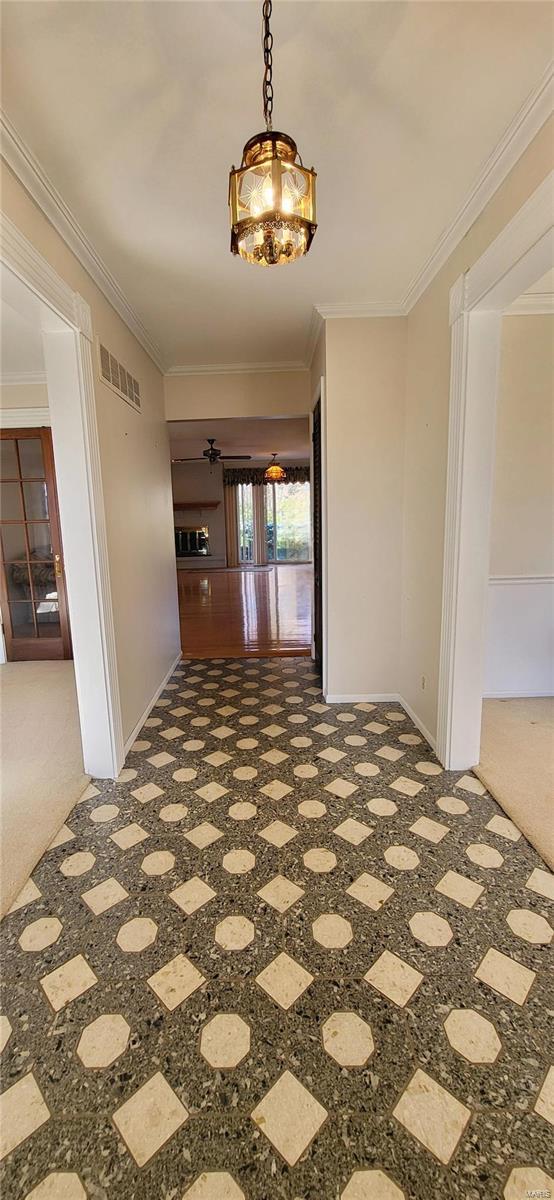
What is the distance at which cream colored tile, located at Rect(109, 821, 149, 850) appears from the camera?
82.3 inches

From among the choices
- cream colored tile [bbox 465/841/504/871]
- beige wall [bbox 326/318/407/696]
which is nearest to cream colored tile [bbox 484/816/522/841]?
cream colored tile [bbox 465/841/504/871]

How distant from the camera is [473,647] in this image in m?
2.53

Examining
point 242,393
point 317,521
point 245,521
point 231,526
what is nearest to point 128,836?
point 317,521

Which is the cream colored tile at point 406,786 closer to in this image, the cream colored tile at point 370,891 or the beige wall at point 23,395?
the cream colored tile at point 370,891

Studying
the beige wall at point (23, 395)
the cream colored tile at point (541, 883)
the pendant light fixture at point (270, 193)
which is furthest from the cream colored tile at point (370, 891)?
the beige wall at point (23, 395)

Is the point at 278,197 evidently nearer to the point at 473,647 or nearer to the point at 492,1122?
the point at 473,647

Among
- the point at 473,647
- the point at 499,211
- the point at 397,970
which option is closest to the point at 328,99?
the point at 499,211

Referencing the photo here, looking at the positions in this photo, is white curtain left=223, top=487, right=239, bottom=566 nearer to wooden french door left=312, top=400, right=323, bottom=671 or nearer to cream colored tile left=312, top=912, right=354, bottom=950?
wooden french door left=312, top=400, right=323, bottom=671

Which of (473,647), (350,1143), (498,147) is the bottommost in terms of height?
(350,1143)

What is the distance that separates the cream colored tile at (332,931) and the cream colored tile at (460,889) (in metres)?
0.40

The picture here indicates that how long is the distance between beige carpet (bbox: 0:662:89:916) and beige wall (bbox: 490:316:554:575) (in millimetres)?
3137

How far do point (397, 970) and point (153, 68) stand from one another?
284 cm

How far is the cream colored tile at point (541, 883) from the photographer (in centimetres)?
176

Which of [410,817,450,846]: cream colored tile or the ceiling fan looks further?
the ceiling fan
